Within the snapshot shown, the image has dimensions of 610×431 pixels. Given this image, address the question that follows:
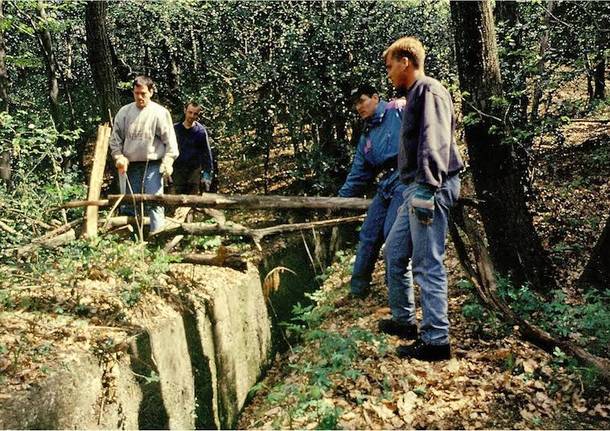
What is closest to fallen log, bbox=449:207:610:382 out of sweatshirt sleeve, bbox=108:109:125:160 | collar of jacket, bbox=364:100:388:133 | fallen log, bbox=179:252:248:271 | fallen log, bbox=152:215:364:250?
collar of jacket, bbox=364:100:388:133

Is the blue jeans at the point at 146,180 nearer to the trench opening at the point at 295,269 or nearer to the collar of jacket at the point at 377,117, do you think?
the trench opening at the point at 295,269

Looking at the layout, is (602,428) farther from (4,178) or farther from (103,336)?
(4,178)

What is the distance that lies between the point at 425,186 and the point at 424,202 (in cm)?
11

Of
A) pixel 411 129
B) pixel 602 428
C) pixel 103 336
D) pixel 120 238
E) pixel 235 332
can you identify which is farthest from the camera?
pixel 120 238

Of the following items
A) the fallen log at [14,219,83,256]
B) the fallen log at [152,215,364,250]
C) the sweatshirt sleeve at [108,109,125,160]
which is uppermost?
the sweatshirt sleeve at [108,109,125,160]

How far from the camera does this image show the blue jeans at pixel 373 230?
4.95 metres

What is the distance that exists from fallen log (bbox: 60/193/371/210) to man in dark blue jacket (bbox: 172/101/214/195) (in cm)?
222

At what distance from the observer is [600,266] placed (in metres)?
5.46

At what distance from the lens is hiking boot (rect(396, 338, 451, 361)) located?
398 centimetres

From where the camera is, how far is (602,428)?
347cm

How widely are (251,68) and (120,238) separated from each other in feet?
15.5

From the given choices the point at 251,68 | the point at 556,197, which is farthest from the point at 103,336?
the point at 556,197

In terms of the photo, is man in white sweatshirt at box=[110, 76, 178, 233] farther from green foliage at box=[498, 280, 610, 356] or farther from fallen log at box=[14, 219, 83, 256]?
green foliage at box=[498, 280, 610, 356]

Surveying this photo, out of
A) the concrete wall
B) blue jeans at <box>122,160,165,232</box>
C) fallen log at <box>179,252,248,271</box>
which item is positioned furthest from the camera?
blue jeans at <box>122,160,165,232</box>
